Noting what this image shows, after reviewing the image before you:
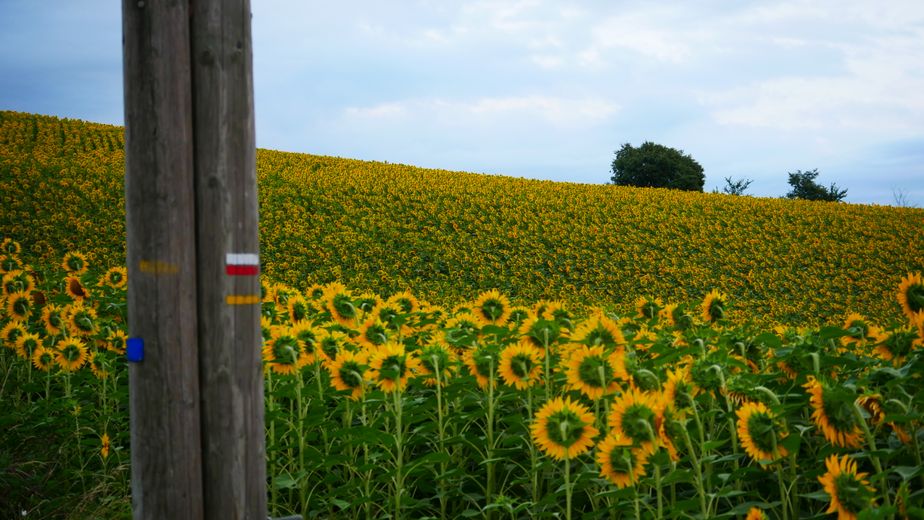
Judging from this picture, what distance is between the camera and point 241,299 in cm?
266

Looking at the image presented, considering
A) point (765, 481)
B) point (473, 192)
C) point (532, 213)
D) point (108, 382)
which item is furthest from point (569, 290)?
point (765, 481)

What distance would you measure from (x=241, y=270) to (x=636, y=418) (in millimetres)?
1420

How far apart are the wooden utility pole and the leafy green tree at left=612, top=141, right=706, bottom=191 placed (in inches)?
1270

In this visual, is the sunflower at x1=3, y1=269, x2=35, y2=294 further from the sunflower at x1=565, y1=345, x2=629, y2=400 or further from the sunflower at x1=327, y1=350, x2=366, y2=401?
the sunflower at x1=565, y1=345, x2=629, y2=400

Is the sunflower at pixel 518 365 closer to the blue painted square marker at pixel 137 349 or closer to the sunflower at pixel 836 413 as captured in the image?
the sunflower at pixel 836 413

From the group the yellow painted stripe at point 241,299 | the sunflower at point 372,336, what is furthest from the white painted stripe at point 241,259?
the sunflower at point 372,336

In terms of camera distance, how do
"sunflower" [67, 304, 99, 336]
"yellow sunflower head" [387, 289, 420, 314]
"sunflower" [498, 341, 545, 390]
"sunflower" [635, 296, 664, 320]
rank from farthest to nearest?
"sunflower" [67, 304, 99, 336] → "yellow sunflower head" [387, 289, 420, 314] → "sunflower" [635, 296, 664, 320] → "sunflower" [498, 341, 545, 390]

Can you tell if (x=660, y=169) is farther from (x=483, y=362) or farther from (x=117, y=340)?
(x=483, y=362)

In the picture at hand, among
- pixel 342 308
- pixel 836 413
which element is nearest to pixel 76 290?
pixel 342 308

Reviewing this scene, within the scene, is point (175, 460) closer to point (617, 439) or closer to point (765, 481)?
point (617, 439)

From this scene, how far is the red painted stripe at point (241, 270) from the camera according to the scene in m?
2.63

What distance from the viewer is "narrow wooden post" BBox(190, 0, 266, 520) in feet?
8.60

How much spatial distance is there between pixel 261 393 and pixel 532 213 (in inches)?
514

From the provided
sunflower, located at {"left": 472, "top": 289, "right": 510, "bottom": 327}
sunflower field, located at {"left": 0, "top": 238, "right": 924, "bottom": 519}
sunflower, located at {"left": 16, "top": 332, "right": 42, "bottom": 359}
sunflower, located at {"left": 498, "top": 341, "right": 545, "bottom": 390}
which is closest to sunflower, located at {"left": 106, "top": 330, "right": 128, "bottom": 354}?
sunflower field, located at {"left": 0, "top": 238, "right": 924, "bottom": 519}
